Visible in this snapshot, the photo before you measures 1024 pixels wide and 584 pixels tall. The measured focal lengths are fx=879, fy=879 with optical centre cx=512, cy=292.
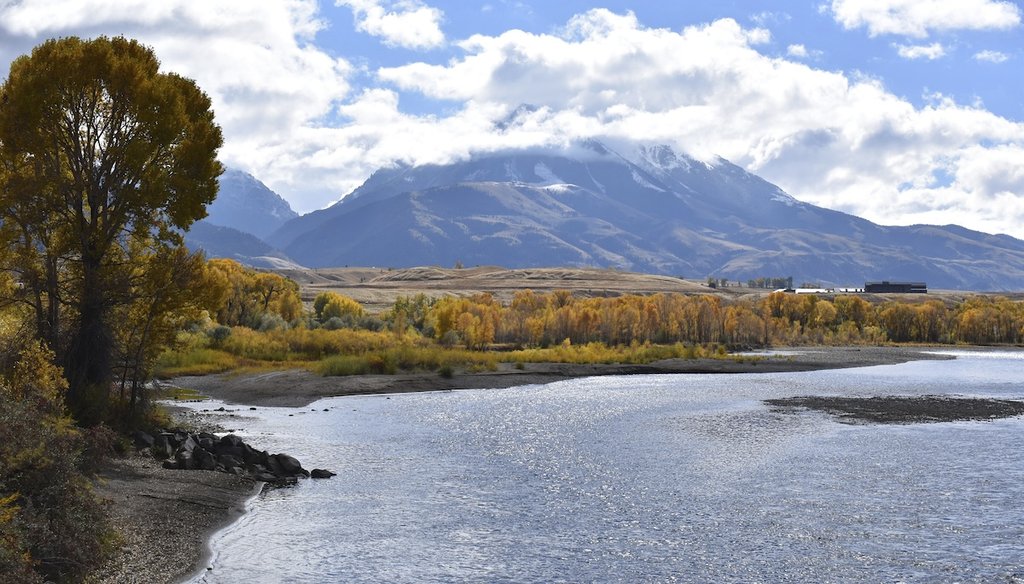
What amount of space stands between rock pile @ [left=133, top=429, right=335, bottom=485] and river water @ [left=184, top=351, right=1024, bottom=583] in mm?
1753

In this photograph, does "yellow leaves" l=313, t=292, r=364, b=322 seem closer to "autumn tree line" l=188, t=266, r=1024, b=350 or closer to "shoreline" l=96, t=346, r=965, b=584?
"autumn tree line" l=188, t=266, r=1024, b=350


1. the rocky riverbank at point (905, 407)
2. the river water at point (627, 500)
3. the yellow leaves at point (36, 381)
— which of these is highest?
the yellow leaves at point (36, 381)

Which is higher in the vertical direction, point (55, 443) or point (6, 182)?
point (6, 182)

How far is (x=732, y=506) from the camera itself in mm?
32062

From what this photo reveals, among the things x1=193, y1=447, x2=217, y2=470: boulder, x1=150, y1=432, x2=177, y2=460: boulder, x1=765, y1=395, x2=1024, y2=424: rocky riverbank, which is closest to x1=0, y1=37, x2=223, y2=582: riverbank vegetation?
x1=150, y1=432, x2=177, y2=460: boulder

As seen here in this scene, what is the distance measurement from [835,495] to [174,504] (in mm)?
24027

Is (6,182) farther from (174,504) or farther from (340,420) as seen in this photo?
(340,420)

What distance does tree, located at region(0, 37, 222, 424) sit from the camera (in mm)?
35969

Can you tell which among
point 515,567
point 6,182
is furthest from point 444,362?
point 515,567

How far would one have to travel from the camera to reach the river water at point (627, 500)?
24.6m

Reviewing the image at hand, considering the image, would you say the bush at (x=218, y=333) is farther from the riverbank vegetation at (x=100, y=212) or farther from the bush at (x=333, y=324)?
the riverbank vegetation at (x=100, y=212)

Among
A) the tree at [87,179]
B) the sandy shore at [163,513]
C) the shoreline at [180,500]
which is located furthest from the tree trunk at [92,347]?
the sandy shore at [163,513]

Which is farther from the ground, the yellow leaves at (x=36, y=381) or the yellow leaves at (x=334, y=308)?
the yellow leaves at (x=334, y=308)

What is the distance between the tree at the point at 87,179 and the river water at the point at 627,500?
10.4 metres
